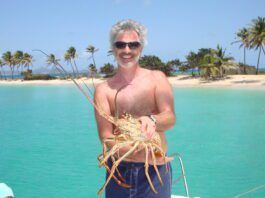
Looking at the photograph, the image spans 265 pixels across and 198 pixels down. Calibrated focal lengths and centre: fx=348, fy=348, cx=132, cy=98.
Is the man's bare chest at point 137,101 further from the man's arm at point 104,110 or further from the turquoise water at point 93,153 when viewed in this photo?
the turquoise water at point 93,153

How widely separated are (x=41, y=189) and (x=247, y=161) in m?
5.37

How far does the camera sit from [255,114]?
704 inches

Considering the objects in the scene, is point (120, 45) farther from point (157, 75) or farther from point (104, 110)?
point (104, 110)

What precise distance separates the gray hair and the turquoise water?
545cm

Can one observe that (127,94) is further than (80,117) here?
No

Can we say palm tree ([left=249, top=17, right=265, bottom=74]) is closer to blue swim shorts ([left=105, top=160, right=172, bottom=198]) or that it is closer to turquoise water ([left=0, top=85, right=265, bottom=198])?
turquoise water ([left=0, top=85, right=265, bottom=198])

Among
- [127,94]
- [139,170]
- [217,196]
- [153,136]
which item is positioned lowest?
[217,196]

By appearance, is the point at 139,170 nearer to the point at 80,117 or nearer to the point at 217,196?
the point at 217,196

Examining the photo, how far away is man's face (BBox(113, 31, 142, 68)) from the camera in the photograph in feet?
7.48

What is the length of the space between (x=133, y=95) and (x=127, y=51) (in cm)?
30

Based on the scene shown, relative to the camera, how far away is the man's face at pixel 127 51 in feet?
7.48

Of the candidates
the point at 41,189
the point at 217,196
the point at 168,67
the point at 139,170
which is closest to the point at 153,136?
the point at 139,170

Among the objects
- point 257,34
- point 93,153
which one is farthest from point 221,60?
point 93,153

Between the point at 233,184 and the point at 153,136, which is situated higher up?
the point at 153,136
